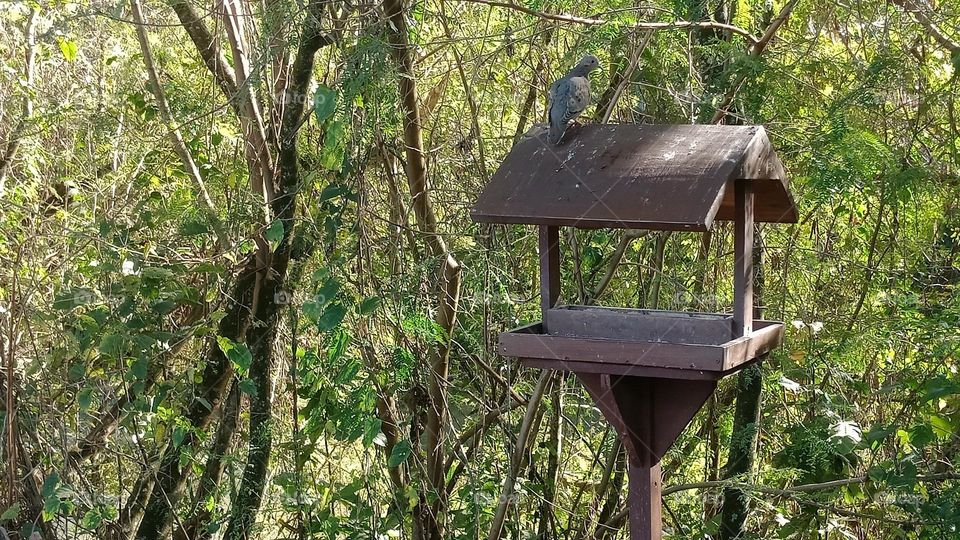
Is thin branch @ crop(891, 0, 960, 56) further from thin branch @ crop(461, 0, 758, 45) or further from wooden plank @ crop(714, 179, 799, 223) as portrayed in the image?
wooden plank @ crop(714, 179, 799, 223)

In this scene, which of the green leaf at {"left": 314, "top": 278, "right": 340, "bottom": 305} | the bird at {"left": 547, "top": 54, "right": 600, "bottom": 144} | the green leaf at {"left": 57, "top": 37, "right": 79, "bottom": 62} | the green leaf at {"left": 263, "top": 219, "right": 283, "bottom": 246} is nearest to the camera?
the bird at {"left": 547, "top": 54, "right": 600, "bottom": 144}

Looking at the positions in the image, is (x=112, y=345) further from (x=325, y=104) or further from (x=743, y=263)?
(x=743, y=263)

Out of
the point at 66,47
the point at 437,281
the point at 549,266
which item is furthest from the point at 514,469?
the point at 66,47

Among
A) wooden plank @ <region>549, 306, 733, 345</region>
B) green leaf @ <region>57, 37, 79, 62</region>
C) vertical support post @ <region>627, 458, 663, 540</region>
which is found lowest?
vertical support post @ <region>627, 458, 663, 540</region>

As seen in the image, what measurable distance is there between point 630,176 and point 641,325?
0.34 m

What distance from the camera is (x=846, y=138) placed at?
2746 mm

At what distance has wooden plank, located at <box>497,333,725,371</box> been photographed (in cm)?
201

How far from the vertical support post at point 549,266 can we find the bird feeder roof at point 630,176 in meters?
0.17

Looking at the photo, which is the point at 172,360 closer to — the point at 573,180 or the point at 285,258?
the point at 285,258

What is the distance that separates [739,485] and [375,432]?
43.7 inches

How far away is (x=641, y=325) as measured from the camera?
2.23 m

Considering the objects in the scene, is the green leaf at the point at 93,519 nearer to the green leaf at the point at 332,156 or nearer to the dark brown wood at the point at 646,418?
the green leaf at the point at 332,156

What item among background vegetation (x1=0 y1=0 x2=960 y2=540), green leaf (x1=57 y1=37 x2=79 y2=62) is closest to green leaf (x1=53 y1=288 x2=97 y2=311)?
background vegetation (x1=0 y1=0 x2=960 y2=540)

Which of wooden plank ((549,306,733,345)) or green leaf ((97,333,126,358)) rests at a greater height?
wooden plank ((549,306,733,345))
